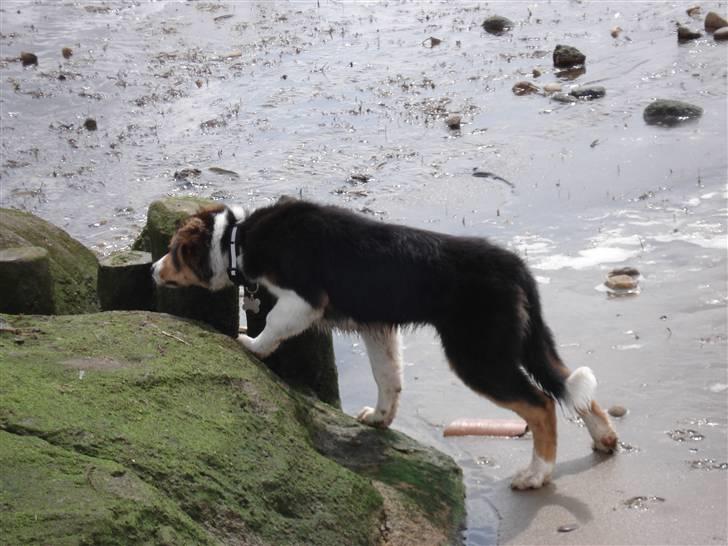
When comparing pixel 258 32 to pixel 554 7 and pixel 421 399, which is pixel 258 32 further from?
pixel 421 399

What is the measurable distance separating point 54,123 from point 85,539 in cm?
1096

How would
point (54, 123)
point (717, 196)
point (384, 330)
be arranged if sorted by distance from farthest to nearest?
point (54, 123)
point (717, 196)
point (384, 330)

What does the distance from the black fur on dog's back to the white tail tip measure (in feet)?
0.16

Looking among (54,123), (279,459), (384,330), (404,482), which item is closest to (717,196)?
(384,330)

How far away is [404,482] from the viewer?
17.9ft

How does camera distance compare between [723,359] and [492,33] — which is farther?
[492,33]

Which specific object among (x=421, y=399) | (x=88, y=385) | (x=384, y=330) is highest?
(x=88, y=385)

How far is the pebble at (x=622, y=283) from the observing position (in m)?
8.07

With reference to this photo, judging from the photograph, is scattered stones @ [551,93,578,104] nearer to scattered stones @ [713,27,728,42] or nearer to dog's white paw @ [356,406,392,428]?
scattered stones @ [713,27,728,42]

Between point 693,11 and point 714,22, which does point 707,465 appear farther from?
point 693,11

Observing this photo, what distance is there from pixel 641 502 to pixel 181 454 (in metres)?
2.41

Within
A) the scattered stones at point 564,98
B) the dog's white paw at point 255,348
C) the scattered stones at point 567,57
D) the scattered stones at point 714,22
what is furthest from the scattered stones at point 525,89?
the dog's white paw at point 255,348

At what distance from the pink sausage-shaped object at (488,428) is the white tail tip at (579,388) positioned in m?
0.70

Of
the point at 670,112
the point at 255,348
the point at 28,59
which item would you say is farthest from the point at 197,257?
the point at 28,59
